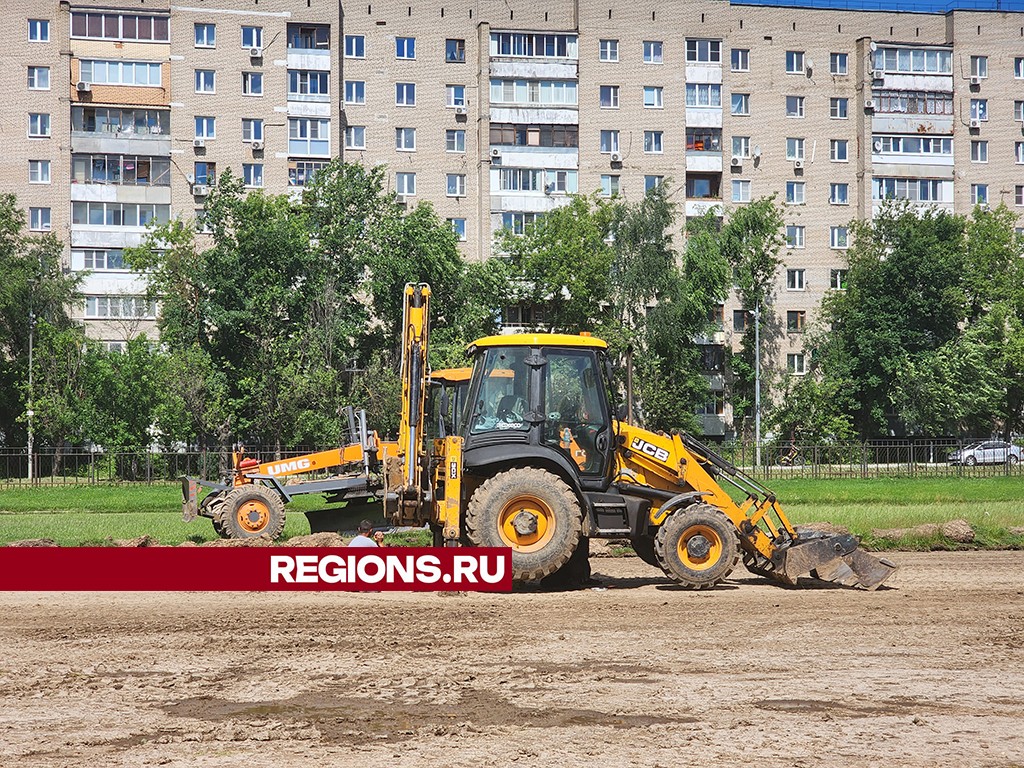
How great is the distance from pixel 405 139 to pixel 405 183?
255 cm

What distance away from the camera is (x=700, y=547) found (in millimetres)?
14938

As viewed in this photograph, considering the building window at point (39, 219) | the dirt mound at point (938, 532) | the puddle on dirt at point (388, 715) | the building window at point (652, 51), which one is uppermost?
the building window at point (652, 51)

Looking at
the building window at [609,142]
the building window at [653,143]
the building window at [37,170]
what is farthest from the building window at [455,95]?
the building window at [37,170]

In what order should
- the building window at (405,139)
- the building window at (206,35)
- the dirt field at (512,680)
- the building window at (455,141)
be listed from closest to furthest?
the dirt field at (512,680)
the building window at (206,35)
the building window at (405,139)
the building window at (455,141)

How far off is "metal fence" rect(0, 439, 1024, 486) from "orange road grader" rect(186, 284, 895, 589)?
95.1ft

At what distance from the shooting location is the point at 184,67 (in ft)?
204

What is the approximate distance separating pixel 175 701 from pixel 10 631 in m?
3.93

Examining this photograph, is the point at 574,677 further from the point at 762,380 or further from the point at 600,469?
the point at 762,380

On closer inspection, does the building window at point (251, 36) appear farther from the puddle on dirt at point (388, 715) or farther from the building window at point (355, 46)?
the puddle on dirt at point (388, 715)

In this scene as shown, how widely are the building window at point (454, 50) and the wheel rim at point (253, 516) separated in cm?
4870

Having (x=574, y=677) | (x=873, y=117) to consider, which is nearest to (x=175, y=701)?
(x=574, y=677)

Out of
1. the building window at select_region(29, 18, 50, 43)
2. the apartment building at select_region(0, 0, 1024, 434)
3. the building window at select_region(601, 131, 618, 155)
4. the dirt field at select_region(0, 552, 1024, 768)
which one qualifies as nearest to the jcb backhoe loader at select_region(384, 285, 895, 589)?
the dirt field at select_region(0, 552, 1024, 768)

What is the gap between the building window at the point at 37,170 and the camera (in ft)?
203

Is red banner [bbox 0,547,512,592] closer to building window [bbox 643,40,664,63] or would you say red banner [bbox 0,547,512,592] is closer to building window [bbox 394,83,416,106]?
building window [bbox 394,83,416,106]
